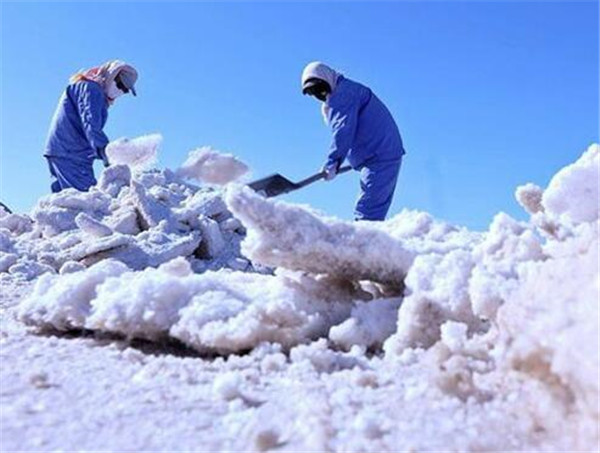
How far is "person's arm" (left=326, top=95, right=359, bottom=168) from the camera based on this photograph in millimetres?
7008

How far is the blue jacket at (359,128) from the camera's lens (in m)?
7.04

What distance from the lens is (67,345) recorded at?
6.38 ft

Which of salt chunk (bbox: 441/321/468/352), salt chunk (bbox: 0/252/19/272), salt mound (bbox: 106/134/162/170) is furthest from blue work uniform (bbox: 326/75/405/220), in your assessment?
salt chunk (bbox: 441/321/468/352)

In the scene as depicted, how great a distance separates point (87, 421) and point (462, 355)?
2.33 ft

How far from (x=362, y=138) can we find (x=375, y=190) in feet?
1.61

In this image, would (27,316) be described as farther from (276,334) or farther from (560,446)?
(560,446)

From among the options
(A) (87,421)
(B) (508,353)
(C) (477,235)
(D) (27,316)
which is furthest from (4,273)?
(B) (508,353)

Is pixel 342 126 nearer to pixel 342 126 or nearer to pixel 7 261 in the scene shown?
pixel 342 126

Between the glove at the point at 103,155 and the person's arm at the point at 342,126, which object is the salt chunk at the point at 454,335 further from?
the glove at the point at 103,155

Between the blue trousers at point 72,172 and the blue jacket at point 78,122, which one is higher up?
the blue jacket at point 78,122

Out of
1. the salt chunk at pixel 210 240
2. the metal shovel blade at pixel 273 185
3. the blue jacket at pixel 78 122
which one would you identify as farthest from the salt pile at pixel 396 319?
the blue jacket at pixel 78 122

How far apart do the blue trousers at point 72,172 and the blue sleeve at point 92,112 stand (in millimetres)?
428

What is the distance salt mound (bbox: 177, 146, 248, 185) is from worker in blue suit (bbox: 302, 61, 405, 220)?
844 millimetres

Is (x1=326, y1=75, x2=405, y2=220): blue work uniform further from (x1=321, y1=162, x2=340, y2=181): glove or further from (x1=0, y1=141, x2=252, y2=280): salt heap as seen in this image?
(x1=0, y1=141, x2=252, y2=280): salt heap
